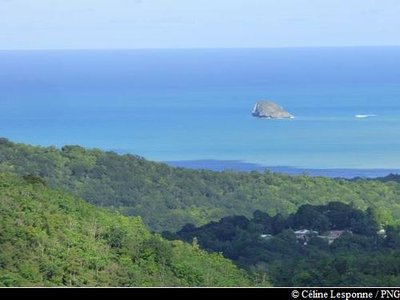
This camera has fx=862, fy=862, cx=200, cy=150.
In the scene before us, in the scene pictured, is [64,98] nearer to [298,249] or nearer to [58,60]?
[58,60]

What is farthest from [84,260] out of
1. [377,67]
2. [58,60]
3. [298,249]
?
[377,67]

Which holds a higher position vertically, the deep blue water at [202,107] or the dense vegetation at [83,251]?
the deep blue water at [202,107]

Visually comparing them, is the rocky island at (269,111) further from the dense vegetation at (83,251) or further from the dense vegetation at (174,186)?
the dense vegetation at (83,251)

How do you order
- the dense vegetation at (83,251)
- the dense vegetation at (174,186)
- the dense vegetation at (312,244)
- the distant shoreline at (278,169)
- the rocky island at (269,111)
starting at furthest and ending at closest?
the rocky island at (269,111), the distant shoreline at (278,169), the dense vegetation at (174,186), the dense vegetation at (312,244), the dense vegetation at (83,251)

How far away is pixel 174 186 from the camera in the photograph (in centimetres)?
1159

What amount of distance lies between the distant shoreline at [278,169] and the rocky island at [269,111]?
8.52ft

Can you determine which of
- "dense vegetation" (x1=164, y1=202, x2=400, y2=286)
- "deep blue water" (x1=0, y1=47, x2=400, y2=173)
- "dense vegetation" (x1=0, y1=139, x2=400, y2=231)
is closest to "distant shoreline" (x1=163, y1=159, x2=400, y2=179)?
"deep blue water" (x1=0, y1=47, x2=400, y2=173)

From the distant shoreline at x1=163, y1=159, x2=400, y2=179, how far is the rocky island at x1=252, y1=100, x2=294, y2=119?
260cm

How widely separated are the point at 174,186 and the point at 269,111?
6019 millimetres

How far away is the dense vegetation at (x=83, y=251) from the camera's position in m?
4.90

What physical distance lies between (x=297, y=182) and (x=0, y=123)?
19.7ft

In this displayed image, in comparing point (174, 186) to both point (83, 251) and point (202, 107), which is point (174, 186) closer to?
point (83, 251)

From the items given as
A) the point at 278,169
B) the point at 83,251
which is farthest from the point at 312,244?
the point at 278,169

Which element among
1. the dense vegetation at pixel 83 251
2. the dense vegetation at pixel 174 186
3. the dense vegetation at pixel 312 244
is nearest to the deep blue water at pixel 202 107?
the dense vegetation at pixel 174 186
